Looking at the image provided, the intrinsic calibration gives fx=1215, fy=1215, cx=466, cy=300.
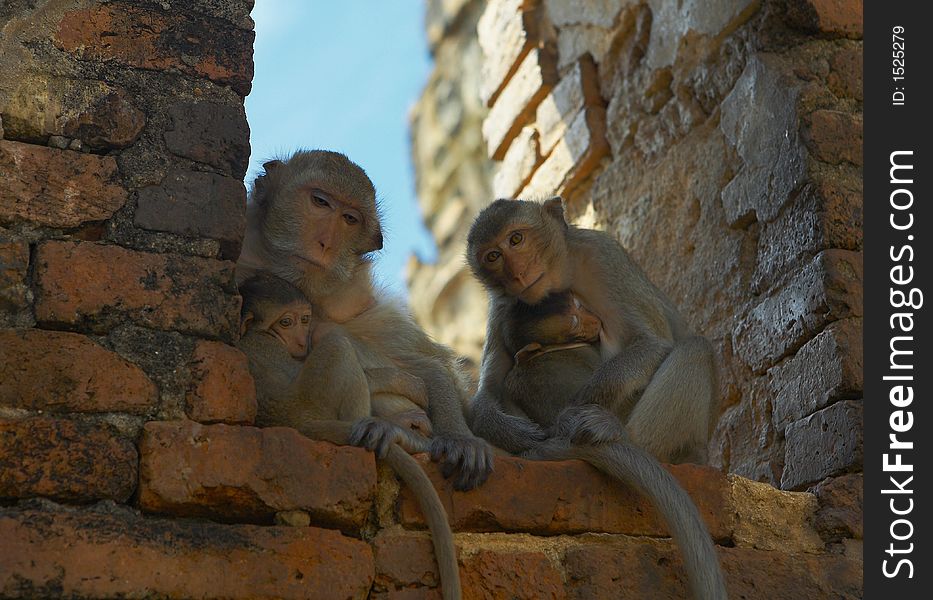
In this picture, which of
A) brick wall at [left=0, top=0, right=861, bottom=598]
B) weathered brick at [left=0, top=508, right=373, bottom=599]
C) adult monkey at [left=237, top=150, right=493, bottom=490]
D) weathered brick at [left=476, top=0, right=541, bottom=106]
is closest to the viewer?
weathered brick at [left=0, top=508, right=373, bottom=599]

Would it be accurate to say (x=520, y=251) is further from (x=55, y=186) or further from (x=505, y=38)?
(x=505, y=38)

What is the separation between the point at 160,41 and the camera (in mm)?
3408

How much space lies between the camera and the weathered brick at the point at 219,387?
121 inches

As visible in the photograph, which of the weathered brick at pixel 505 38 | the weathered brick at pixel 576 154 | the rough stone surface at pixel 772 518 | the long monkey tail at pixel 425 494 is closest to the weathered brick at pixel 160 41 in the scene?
the long monkey tail at pixel 425 494

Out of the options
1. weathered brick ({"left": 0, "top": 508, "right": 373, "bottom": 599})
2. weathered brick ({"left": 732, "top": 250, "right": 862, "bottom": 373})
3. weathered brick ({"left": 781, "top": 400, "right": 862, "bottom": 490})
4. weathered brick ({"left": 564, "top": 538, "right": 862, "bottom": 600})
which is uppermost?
weathered brick ({"left": 732, "top": 250, "right": 862, "bottom": 373})

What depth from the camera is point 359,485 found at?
3.13m

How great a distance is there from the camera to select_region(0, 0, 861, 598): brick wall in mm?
2852

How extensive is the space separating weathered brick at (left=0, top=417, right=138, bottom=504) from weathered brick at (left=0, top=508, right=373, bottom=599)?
0.19 ft

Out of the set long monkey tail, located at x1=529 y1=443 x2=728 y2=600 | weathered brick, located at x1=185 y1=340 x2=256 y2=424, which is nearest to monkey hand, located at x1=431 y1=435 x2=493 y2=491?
long monkey tail, located at x1=529 y1=443 x2=728 y2=600

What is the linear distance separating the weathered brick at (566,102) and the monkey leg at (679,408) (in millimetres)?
2329

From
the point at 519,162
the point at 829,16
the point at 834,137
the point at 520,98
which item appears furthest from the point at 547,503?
the point at 520,98

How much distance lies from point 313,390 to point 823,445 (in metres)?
1.87

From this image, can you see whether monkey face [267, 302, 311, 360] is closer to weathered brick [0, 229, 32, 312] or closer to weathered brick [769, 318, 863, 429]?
weathered brick [0, 229, 32, 312]

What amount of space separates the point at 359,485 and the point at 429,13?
38.3 feet
